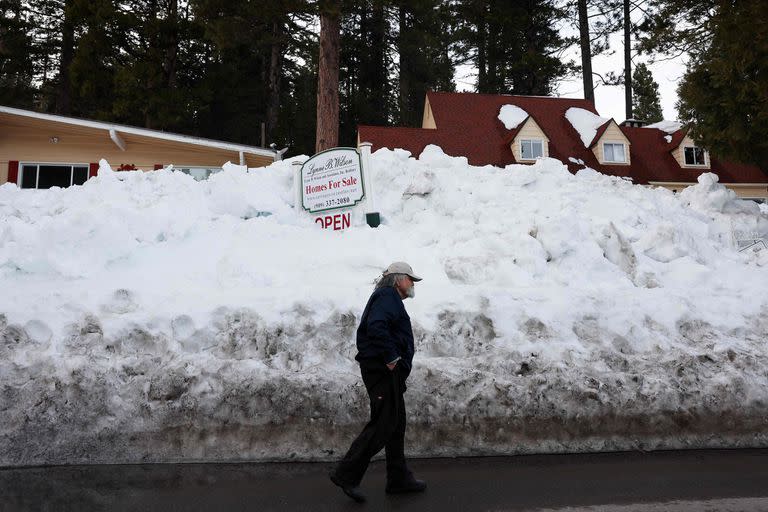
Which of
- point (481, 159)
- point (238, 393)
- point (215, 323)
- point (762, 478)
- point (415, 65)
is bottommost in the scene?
point (762, 478)

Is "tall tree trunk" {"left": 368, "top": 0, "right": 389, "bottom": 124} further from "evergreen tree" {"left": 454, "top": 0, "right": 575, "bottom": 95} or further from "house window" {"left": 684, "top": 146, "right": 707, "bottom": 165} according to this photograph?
"house window" {"left": 684, "top": 146, "right": 707, "bottom": 165}

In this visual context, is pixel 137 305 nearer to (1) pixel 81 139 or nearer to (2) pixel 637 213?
(2) pixel 637 213

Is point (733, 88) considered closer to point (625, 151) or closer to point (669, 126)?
point (625, 151)

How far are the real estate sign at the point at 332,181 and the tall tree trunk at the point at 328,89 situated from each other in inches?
185

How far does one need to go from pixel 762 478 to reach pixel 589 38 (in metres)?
28.3

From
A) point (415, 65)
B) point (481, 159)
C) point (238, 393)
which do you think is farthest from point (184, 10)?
point (238, 393)

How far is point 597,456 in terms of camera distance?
5.46 m

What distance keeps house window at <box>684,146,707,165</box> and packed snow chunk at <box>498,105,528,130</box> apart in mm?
7936

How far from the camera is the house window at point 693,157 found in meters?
26.5

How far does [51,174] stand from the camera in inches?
695

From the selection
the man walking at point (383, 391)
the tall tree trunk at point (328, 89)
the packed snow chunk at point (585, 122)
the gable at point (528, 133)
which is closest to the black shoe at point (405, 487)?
the man walking at point (383, 391)

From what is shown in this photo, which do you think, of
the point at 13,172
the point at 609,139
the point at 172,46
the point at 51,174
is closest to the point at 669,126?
the point at 609,139

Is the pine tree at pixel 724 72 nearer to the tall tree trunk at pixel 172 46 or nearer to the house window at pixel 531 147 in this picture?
the house window at pixel 531 147

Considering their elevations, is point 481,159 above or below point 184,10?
below
